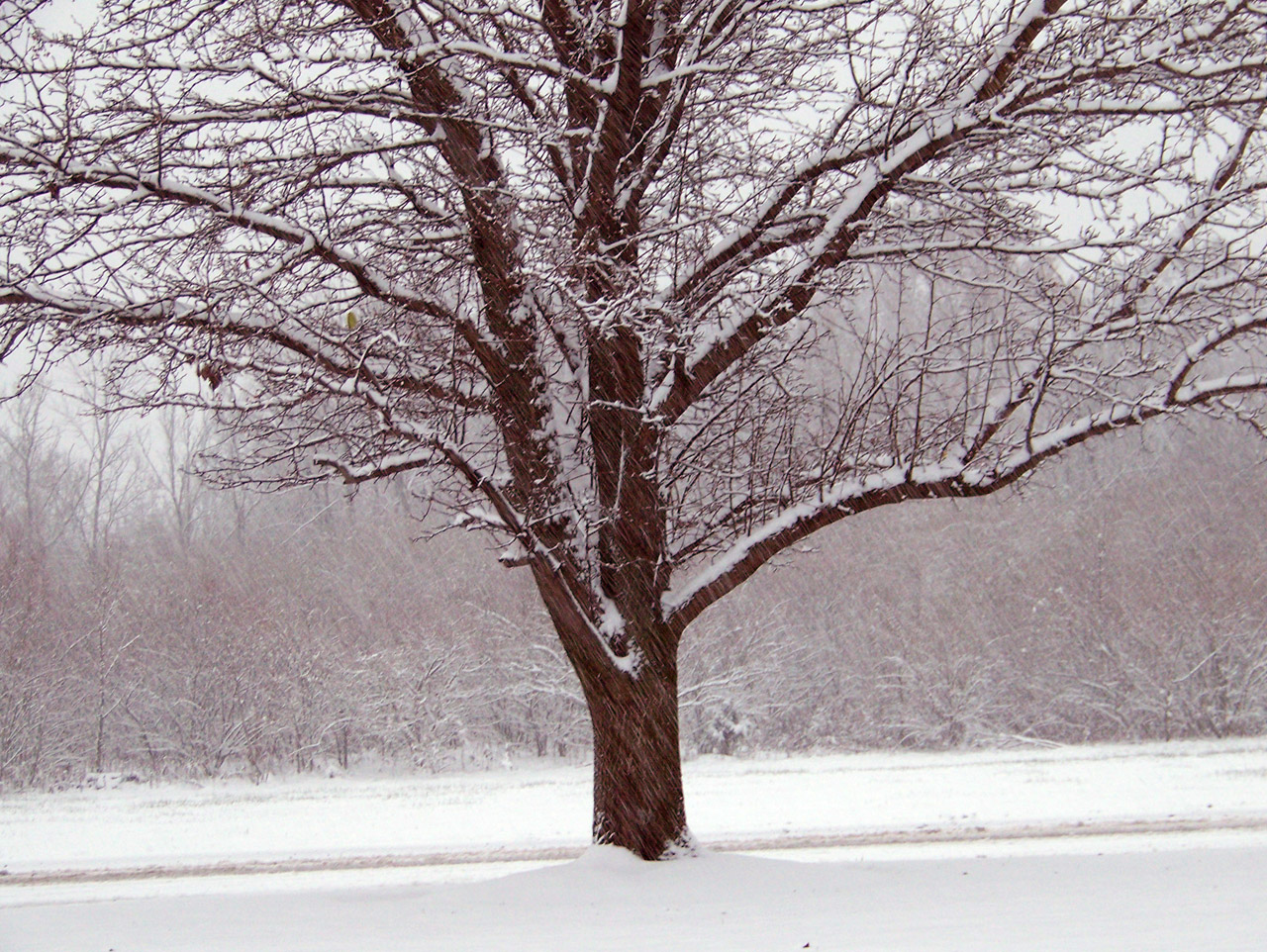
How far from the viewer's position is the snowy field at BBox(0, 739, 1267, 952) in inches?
220

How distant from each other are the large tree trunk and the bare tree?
0.9 inches

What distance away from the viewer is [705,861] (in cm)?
712

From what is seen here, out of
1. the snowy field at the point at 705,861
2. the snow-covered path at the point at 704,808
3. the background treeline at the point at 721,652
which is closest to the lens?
the snowy field at the point at 705,861

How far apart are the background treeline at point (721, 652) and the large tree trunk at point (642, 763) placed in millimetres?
16143

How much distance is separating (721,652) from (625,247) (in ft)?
63.8

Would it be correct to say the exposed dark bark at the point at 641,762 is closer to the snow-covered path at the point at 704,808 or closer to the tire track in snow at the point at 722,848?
the tire track in snow at the point at 722,848

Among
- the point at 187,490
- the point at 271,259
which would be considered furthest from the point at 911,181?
the point at 187,490

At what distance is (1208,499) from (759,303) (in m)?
25.9

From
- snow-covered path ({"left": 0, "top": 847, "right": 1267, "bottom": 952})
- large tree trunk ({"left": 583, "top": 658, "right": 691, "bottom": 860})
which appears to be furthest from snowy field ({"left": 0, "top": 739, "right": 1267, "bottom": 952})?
large tree trunk ({"left": 583, "top": 658, "right": 691, "bottom": 860})

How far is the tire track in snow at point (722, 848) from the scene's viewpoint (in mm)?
11312

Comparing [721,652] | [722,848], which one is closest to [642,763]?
[722,848]

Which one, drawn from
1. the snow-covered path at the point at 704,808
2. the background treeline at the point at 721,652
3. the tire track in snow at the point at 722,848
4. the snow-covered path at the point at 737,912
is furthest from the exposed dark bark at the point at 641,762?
the background treeline at the point at 721,652

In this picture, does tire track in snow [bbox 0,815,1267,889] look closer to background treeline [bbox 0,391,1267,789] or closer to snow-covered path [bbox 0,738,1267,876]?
snow-covered path [bbox 0,738,1267,876]

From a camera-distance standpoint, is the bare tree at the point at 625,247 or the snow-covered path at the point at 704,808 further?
the snow-covered path at the point at 704,808
